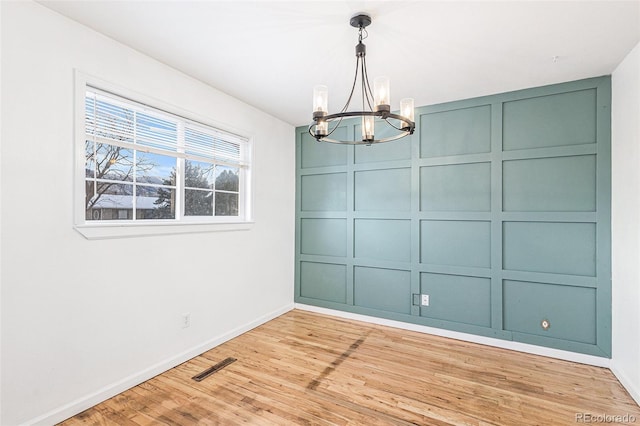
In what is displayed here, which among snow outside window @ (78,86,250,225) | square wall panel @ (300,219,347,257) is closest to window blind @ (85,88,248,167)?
snow outside window @ (78,86,250,225)

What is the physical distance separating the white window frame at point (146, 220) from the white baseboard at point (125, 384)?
1100mm

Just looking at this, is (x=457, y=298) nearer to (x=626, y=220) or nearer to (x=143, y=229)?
(x=626, y=220)

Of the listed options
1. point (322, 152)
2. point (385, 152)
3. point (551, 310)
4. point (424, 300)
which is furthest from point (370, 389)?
point (322, 152)

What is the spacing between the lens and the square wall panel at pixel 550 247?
283cm

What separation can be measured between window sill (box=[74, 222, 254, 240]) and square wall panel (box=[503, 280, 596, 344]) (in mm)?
3030

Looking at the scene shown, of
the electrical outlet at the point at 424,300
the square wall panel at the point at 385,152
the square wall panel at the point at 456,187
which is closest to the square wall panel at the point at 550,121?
the square wall panel at the point at 456,187

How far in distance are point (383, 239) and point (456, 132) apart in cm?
147

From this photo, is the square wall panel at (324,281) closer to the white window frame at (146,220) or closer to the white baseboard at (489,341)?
the white baseboard at (489,341)

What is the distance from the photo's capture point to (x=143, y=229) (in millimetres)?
2479

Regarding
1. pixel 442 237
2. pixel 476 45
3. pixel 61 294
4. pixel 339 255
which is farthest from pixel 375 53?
pixel 61 294

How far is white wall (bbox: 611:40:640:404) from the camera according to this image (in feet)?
7.54

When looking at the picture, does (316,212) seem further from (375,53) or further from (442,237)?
(375,53)

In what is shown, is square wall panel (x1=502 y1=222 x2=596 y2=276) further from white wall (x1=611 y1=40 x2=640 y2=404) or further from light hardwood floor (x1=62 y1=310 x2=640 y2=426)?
light hardwood floor (x1=62 y1=310 x2=640 y2=426)

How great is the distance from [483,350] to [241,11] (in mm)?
3588
